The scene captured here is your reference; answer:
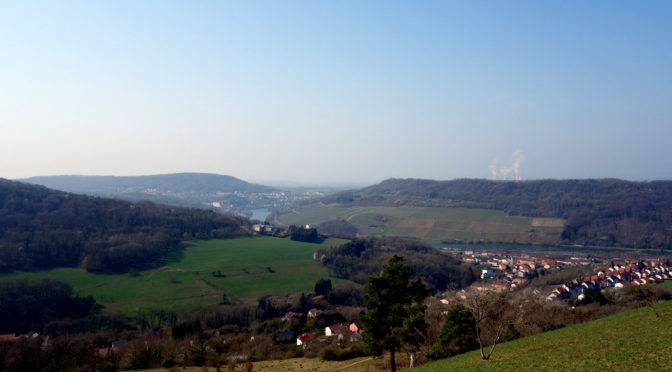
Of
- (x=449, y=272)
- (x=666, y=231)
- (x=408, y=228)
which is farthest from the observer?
(x=408, y=228)

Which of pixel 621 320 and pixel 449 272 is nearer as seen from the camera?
pixel 621 320

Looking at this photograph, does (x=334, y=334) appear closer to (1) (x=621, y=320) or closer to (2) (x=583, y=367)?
(1) (x=621, y=320)

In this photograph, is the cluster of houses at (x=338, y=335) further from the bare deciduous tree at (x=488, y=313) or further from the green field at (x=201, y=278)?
the green field at (x=201, y=278)

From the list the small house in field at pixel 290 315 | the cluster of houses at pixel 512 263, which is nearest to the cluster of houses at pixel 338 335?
the small house in field at pixel 290 315

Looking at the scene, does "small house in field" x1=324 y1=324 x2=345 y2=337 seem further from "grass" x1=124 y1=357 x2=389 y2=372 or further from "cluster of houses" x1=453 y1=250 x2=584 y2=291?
"cluster of houses" x1=453 y1=250 x2=584 y2=291

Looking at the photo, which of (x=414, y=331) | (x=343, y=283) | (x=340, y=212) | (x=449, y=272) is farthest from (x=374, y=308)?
(x=340, y=212)

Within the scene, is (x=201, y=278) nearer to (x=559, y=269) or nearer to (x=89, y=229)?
(x=89, y=229)

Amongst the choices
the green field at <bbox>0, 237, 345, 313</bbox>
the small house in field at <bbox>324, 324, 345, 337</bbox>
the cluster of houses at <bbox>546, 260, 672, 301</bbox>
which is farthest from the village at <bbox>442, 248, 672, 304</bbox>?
the green field at <bbox>0, 237, 345, 313</bbox>

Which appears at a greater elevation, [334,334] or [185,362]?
[185,362]
